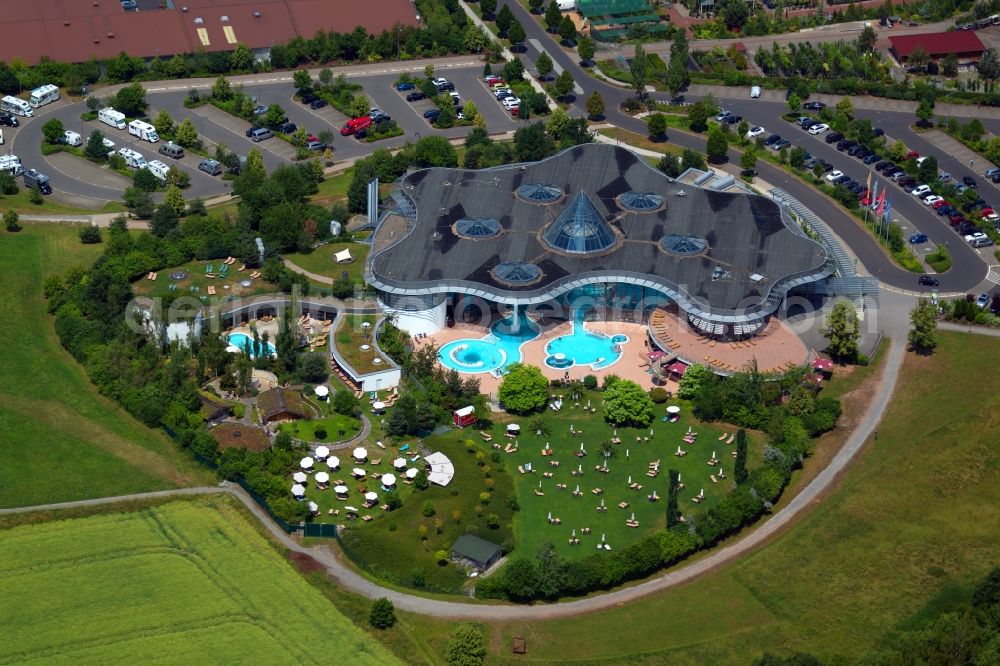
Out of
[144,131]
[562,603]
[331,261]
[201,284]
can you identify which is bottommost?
[562,603]

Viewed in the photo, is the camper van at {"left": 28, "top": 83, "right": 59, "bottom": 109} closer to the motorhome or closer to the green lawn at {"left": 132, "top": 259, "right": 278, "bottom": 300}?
the motorhome

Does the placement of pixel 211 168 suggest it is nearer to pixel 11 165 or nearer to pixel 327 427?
pixel 11 165

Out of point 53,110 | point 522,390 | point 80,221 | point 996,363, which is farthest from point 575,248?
point 53,110

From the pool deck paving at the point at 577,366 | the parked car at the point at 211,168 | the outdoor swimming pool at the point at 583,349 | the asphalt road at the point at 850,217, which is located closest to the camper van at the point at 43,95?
the parked car at the point at 211,168

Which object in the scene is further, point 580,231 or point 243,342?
point 580,231

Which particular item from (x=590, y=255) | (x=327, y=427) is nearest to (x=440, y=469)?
(x=327, y=427)

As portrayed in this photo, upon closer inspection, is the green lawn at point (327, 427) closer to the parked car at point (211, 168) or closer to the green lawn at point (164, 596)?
the green lawn at point (164, 596)
